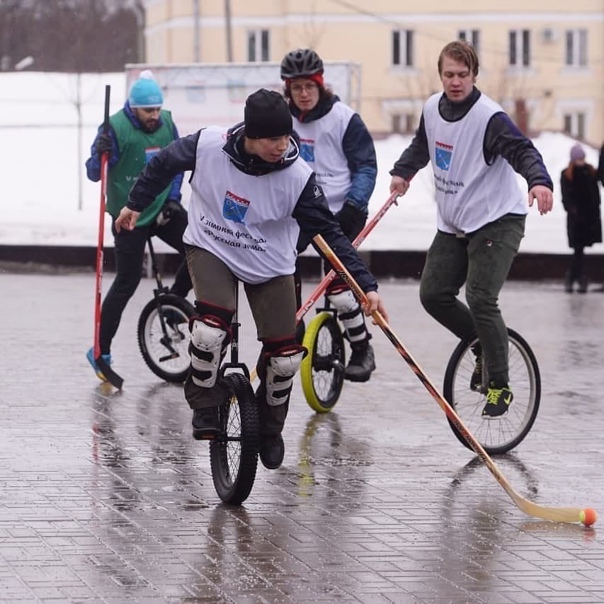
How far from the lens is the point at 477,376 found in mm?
8562

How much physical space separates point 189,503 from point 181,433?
1.82m

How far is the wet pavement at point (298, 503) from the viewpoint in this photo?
5684mm

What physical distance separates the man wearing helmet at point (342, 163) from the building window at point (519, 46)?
191 feet

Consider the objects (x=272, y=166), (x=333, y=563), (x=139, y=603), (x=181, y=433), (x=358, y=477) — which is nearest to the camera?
(x=139, y=603)

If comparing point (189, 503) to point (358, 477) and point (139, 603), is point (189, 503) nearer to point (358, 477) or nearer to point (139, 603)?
point (358, 477)

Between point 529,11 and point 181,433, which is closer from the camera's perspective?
point 181,433

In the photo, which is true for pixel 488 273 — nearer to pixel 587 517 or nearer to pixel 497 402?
pixel 497 402

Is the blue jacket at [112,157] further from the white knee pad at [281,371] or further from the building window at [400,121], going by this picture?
the building window at [400,121]

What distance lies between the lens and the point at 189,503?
6.95m

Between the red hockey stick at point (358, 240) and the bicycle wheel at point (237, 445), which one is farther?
the red hockey stick at point (358, 240)

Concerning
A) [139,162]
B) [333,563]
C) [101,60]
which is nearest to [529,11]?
[101,60]

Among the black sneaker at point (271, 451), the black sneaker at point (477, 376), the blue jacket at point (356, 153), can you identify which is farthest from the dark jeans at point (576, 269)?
the black sneaker at point (271, 451)

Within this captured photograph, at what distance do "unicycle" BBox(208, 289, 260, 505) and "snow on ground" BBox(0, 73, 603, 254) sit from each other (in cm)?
1407

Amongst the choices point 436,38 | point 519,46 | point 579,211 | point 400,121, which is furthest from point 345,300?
point 519,46
